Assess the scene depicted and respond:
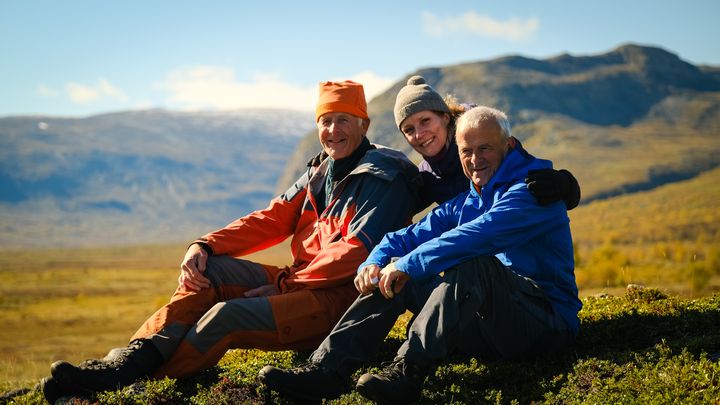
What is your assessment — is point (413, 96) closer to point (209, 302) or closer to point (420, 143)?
point (420, 143)

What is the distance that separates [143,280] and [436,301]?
110m

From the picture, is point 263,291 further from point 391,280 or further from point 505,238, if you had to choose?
point 505,238

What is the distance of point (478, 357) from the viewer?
265 inches

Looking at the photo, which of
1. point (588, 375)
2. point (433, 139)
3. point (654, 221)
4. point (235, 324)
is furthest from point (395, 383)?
point (654, 221)

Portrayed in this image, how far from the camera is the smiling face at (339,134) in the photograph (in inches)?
298

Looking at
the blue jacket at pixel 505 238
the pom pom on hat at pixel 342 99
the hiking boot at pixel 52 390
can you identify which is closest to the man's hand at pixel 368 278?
the blue jacket at pixel 505 238

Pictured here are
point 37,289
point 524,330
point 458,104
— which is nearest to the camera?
point 524,330

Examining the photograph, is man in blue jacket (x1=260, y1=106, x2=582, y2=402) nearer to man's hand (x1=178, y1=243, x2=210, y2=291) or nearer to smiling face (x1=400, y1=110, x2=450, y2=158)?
smiling face (x1=400, y1=110, x2=450, y2=158)

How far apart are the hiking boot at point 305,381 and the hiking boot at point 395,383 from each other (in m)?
0.45

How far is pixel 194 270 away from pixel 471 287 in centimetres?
321

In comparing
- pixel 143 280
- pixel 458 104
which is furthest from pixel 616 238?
pixel 458 104

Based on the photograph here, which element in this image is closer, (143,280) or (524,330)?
(524,330)

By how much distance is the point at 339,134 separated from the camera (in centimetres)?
759

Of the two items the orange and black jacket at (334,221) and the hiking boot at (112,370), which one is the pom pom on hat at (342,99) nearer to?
the orange and black jacket at (334,221)
